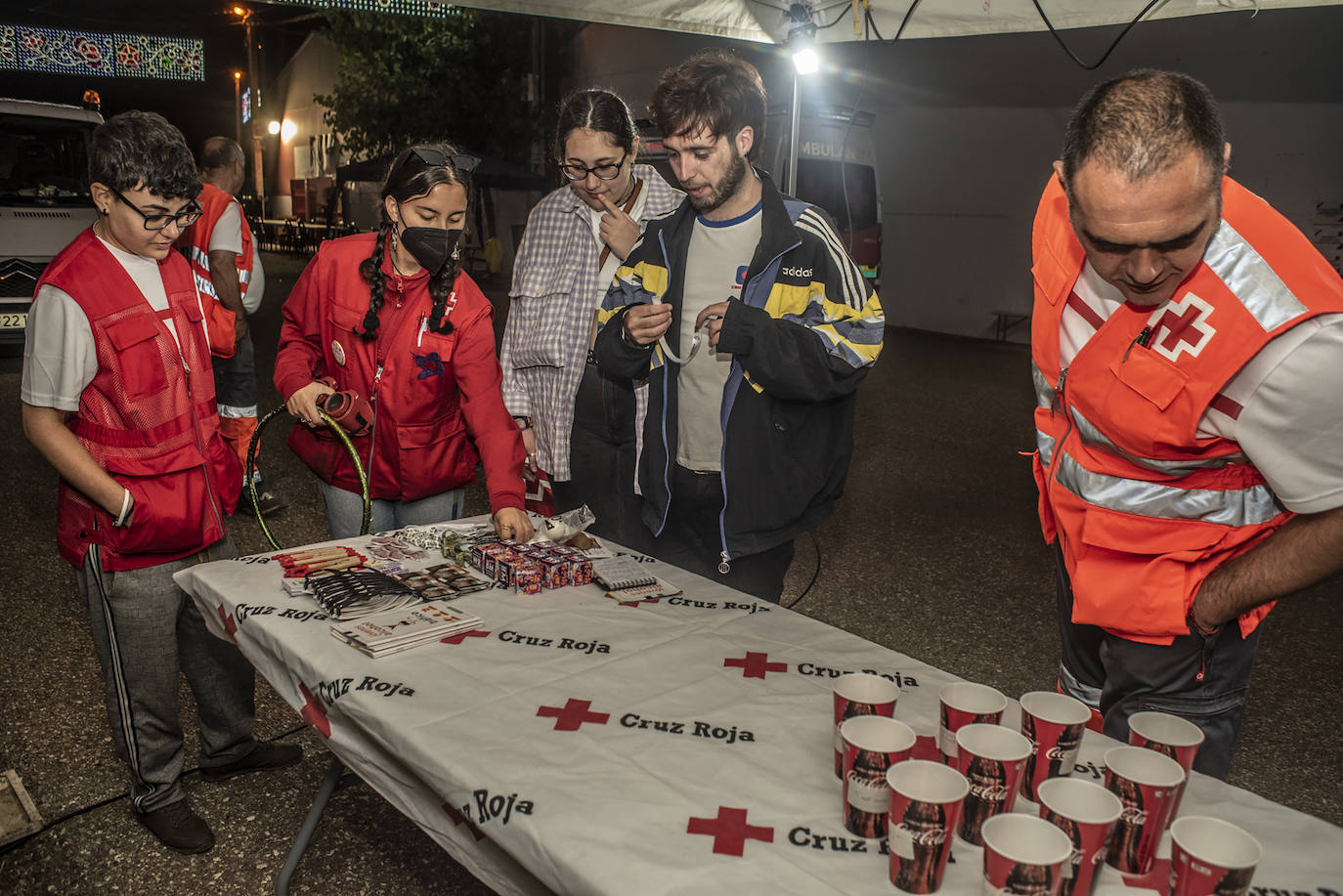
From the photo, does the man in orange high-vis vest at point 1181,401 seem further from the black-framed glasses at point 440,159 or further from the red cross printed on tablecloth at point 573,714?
the black-framed glasses at point 440,159

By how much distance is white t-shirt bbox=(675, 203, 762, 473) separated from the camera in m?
2.67

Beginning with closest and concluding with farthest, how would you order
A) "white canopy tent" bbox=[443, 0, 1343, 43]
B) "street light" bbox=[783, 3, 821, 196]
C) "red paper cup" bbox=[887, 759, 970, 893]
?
"red paper cup" bbox=[887, 759, 970, 893] → "white canopy tent" bbox=[443, 0, 1343, 43] → "street light" bbox=[783, 3, 821, 196]

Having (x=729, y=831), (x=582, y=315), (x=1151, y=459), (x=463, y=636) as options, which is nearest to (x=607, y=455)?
(x=582, y=315)

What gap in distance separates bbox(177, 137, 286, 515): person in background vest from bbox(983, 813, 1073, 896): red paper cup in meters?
A: 4.20

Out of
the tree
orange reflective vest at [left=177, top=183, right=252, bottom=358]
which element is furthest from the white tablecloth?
the tree

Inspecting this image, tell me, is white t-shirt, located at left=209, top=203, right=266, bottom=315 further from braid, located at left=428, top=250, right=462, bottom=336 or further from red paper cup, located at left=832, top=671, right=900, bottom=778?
red paper cup, located at left=832, top=671, right=900, bottom=778

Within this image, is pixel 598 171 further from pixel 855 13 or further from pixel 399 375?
pixel 855 13

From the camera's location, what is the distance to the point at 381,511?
286 cm

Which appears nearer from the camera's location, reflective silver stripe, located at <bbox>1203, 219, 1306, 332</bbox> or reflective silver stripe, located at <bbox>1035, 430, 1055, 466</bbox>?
reflective silver stripe, located at <bbox>1203, 219, 1306, 332</bbox>

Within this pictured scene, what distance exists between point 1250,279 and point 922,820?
→ 101 cm

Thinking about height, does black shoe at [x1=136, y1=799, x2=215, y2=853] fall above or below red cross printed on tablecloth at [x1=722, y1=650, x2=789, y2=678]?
below

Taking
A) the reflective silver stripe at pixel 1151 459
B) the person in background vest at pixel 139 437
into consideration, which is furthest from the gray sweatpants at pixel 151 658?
the reflective silver stripe at pixel 1151 459

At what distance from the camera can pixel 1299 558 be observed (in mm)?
1591

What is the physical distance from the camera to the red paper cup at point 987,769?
4.05 ft
